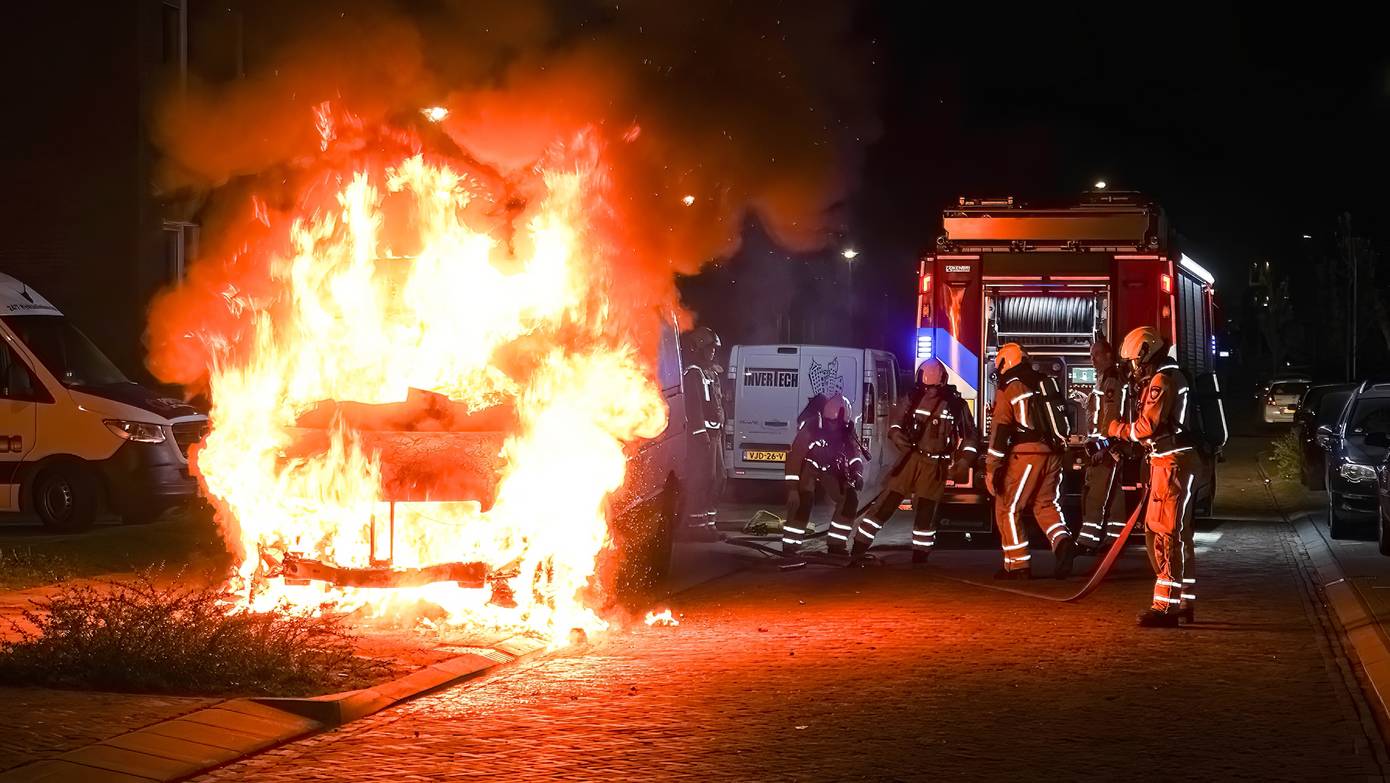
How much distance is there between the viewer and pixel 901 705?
864 centimetres

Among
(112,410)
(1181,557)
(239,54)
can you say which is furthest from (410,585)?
(239,54)

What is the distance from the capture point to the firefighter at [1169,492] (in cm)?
1151

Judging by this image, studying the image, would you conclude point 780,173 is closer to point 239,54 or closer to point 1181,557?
point 1181,557

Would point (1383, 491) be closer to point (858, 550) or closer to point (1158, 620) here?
point (858, 550)

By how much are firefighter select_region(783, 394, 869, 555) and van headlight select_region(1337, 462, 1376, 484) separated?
4763 mm

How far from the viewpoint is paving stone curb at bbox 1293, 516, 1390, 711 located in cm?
959

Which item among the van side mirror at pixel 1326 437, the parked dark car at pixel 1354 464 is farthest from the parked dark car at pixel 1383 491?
the van side mirror at pixel 1326 437

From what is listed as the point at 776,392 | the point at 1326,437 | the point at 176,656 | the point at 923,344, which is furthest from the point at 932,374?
the point at 176,656

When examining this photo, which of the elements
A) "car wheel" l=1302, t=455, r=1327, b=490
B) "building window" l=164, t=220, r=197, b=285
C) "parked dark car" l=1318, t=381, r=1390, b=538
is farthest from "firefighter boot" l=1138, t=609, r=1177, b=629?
"building window" l=164, t=220, r=197, b=285

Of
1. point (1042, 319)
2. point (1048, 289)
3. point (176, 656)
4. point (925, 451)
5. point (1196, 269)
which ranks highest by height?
point (1196, 269)

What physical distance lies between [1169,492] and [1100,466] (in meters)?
4.52

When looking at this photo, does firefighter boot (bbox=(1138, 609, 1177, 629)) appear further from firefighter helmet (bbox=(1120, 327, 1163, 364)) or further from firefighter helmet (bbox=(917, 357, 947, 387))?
firefighter helmet (bbox=(917, 357, 947, 387))

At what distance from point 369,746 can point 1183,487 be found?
20.0ft

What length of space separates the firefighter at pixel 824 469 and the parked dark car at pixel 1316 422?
8344 millimetres
